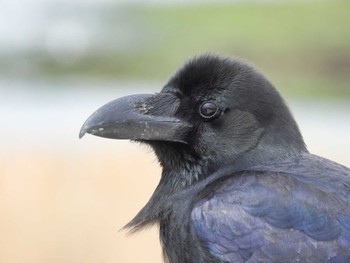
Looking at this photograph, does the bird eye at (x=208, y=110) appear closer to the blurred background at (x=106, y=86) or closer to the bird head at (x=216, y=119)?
the bird head at (x=216, y=119)

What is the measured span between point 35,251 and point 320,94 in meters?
7.78

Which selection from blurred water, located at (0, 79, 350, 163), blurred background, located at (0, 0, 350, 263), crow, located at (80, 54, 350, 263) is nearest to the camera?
crow, located at (80, 54, 350, 263)

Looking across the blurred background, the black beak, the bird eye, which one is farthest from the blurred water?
the bird eye

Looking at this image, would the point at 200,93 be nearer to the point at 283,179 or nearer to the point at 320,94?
the point at 283,179

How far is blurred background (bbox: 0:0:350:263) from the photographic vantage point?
7906 mm

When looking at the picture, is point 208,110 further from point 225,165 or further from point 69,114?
point 69,114

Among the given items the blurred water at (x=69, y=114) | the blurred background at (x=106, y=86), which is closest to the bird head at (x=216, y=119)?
the blurred background at (x=106, y=86)

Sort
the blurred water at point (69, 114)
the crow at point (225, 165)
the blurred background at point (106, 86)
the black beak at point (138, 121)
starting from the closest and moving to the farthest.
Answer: the crow at point (225, 165) < the black beak at point (138, 121) < the blurred background at point (106, 86) < the blurred water at point (69, 114)

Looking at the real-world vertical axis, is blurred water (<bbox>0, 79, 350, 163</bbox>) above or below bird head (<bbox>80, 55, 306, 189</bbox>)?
below

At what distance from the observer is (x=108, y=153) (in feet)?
30.6

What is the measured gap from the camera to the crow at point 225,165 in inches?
172

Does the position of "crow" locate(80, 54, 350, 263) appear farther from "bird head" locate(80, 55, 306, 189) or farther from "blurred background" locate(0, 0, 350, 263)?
"blurred background" locate(0, 0, 350, 263)

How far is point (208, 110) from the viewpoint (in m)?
4.71

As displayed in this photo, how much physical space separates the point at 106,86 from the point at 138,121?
10.8 m
